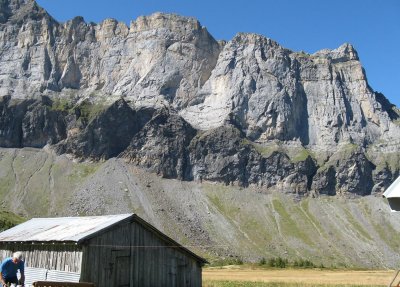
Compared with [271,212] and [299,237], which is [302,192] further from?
[299,237]

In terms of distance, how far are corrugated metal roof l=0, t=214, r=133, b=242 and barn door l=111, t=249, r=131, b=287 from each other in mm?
2147

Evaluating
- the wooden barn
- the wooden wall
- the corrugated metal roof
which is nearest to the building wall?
the wooden barn

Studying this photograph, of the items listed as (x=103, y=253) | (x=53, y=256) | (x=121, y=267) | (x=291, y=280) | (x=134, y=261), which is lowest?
(x=291, y=280)

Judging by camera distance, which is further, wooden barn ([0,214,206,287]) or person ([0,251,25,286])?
wooden barn ([0,214,206,287])

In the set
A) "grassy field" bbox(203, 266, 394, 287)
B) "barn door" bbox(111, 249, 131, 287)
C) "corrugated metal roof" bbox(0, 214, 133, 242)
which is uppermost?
"corrugated metal roof" bbox(0, 214, 133, 242)

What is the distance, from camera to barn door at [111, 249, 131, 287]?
3077 centimetres

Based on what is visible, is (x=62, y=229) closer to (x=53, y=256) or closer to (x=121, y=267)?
(x=53, y=256)

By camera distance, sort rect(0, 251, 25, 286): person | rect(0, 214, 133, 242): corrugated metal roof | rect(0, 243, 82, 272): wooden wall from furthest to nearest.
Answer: rect(0, 214, 133, 242): corrugated metal roof → rect(0, 243, 82, 272): wooden wall → rect(0, 251, 25, 286): person

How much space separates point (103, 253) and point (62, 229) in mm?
4457

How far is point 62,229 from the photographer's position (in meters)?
32.9

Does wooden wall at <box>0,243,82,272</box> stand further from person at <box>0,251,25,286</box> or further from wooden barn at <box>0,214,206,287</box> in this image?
person at <box>0,251,25,286</box>

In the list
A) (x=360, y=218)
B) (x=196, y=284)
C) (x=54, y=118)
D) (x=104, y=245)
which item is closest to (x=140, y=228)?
(x=104, y=245)

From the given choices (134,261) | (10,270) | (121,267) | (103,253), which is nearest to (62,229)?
(103,253)

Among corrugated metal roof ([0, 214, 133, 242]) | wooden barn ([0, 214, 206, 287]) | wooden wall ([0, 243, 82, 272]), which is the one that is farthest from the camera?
corrugated metal roof ([0, 214, 133, 242])
